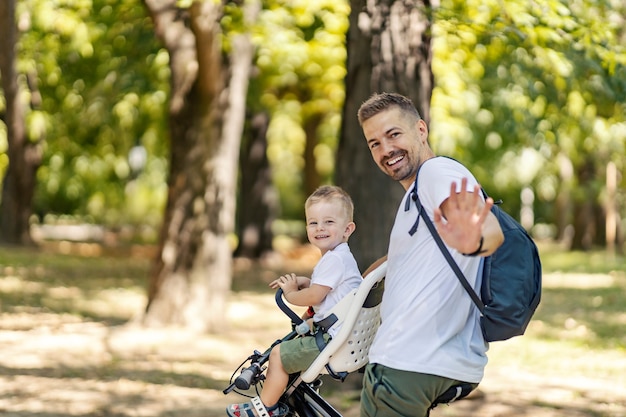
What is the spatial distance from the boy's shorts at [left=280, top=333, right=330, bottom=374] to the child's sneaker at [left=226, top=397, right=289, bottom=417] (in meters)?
0.18

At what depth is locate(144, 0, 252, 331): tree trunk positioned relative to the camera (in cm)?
1208

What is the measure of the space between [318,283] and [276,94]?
20726mm

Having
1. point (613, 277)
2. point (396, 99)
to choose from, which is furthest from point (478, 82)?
point (396, 99)

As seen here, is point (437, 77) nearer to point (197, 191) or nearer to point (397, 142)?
point (197, 191)

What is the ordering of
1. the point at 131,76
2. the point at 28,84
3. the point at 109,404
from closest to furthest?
the point at 109,404 < the point at 131,76 < the point at 28,84

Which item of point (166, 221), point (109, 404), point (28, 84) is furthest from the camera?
point (28, 84)

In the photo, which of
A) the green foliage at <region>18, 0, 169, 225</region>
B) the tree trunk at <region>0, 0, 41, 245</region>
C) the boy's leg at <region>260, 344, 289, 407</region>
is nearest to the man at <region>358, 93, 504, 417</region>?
the boy's leg at <region>260, 344, 289, 407</region>

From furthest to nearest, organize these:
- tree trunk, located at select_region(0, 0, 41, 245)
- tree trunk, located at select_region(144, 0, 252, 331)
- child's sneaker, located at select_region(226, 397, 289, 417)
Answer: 1. tree trunk, located at select_region(0, 0, 41, 245)
2. tree trunk, located at select_region(144, 0, 252, 331)
3. child's sneaker, located at select_region(226, 397, 289, 417)

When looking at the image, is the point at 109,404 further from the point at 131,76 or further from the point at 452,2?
the point at 131,76

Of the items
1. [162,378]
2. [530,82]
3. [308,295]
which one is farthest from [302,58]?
[308,295]

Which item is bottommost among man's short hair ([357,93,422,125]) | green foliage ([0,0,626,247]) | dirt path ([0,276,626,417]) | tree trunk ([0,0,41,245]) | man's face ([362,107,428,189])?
tree trunk ([0,0,41,245])

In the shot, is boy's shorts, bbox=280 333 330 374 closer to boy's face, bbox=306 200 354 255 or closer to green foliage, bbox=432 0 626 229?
boy's face, bbox=306 200 354 255

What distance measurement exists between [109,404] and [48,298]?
816 cm

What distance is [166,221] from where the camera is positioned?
12.4m
